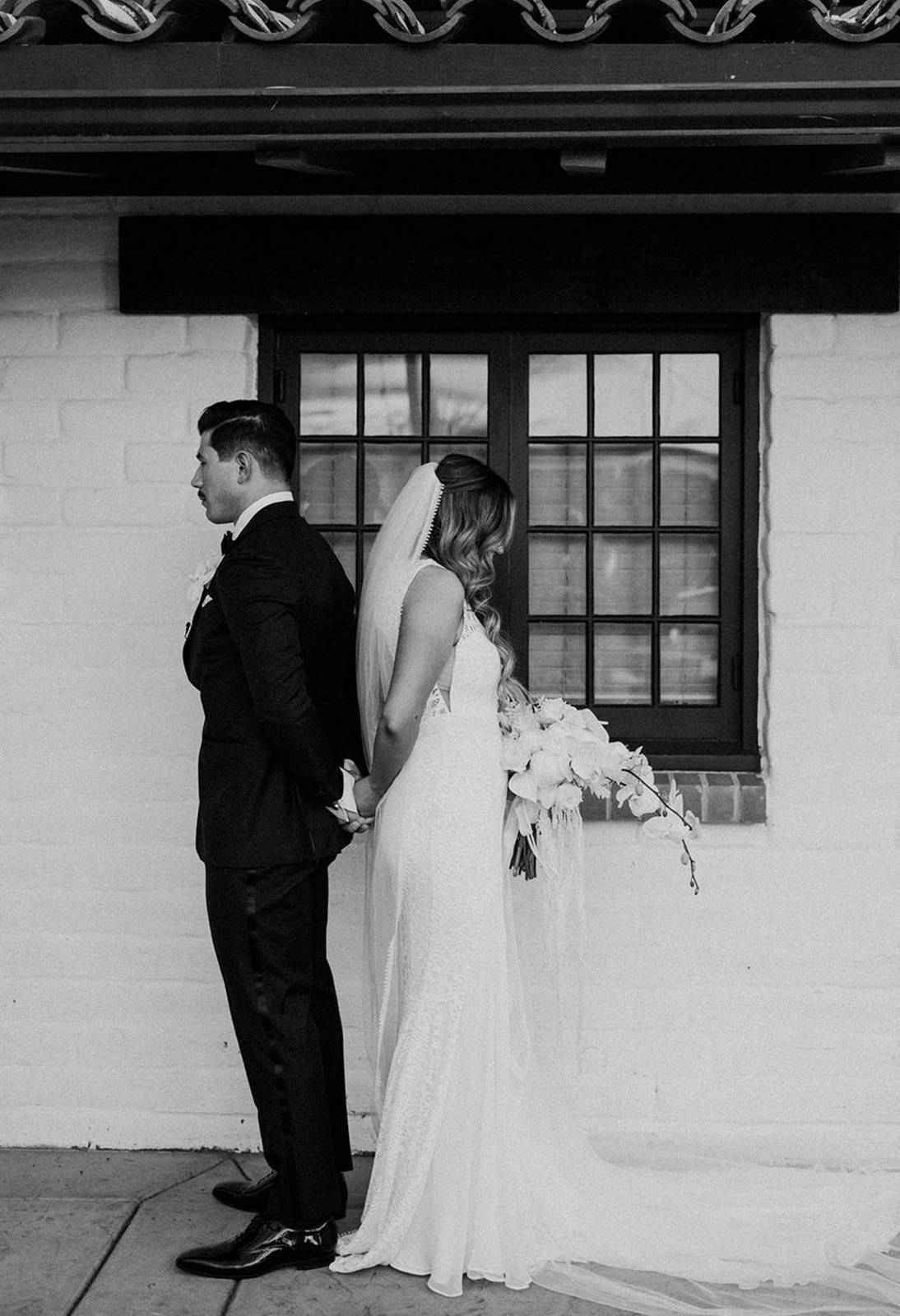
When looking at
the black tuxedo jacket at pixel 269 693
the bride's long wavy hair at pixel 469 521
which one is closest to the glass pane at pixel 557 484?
the bride's long wavy hair at pixel 469 521

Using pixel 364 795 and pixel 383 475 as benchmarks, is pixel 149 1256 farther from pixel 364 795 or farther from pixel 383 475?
pixel 383 475

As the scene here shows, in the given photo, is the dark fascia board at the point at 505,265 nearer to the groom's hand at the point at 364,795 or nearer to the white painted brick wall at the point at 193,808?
the white painted brick wall at the point at 193,808

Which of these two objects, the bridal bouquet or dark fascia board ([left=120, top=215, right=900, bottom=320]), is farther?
dark fascia board ([left=120, top=215, right=900, bottom=320])

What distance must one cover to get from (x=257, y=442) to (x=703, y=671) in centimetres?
163

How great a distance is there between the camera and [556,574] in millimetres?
4227

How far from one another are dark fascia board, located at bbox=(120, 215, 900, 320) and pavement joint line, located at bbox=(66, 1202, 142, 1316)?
2615 millimetres

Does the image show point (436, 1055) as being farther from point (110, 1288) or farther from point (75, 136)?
point (75, 136)

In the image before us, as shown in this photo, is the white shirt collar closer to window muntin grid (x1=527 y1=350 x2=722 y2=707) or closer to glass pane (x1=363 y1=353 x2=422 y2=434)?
glass pane (x1=363 y1=353 x2=422 y2=434)

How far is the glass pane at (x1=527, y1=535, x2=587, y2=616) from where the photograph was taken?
422 centimetres

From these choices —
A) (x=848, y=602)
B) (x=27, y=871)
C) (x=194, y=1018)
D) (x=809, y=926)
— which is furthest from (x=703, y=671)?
(x=27, y=871)

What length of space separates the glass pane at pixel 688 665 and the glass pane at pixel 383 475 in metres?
0.95

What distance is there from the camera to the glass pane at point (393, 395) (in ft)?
13.8

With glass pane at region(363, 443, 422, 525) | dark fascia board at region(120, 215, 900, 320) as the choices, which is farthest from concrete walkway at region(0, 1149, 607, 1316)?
dark fascia board at region(120, 215, 900, 320)

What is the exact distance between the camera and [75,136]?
315 cm
